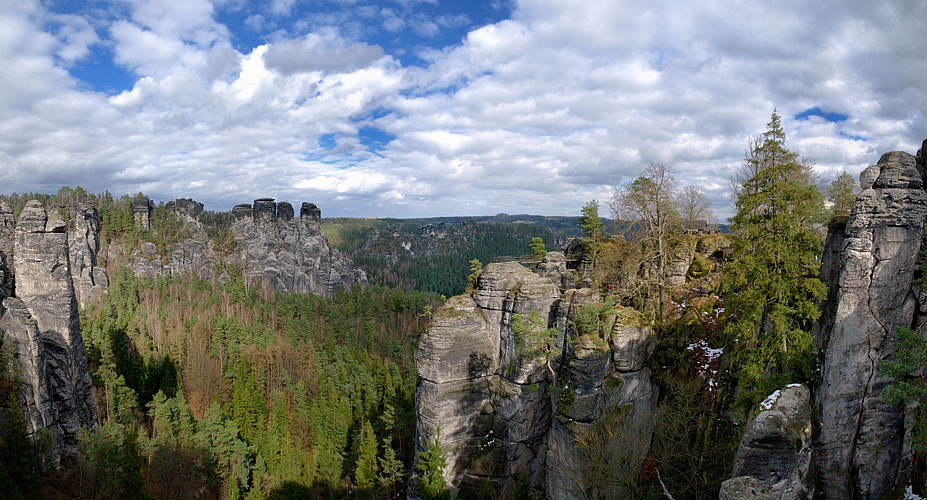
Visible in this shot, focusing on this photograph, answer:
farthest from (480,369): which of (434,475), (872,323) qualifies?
(872,323)

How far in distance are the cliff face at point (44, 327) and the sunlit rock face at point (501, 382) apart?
1664cm

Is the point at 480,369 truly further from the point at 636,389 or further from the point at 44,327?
the point at 44,327

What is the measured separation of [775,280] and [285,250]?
117947 millimetres

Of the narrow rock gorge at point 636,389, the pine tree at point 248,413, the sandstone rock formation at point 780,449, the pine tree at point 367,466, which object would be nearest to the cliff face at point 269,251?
the pine tree at point 248,413

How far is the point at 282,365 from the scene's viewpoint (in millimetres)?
55812

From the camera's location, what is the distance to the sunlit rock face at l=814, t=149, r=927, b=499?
13383mm

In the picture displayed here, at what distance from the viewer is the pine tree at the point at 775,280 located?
15.2 m

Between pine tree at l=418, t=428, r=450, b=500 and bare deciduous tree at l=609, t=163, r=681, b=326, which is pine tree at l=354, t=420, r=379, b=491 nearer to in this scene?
pine tree at l=418, t=428, r=450, b=500

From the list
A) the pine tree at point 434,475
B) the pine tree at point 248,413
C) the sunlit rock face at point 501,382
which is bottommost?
the pine tree at point 248,413

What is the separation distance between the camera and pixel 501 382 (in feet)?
77.6

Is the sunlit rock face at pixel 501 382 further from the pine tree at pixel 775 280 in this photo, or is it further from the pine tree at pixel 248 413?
the pine tree at pixel 248 413

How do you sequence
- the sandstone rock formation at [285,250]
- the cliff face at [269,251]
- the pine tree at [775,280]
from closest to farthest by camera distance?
the pine tree at [775,280]
the cliff face at [269,251]
the sandstone rock formation at [285,250]

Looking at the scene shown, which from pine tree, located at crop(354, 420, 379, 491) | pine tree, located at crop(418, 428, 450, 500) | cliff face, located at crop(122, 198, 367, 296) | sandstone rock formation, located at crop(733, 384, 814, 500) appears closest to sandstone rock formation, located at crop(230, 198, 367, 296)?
cliff face, located at crop(122, 198, 367, 296)

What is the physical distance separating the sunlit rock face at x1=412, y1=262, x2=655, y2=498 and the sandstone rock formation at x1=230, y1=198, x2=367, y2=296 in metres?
94.5
